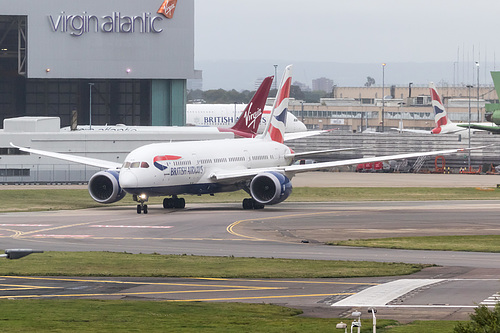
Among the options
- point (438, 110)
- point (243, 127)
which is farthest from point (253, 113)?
point (438, 110)

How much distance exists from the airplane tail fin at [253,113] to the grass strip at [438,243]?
101 feet

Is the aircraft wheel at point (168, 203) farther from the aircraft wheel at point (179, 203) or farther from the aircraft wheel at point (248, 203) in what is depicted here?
the aircraft wheel at point (248, 203)

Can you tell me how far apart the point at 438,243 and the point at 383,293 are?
16978 millimetres

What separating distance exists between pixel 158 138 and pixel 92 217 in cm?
3221

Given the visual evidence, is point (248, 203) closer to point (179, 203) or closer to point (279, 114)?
point (179, 203)

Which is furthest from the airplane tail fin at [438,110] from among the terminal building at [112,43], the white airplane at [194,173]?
the white airplane at [194,173]

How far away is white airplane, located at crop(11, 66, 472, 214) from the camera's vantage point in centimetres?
6222

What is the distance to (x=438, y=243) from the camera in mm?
49000

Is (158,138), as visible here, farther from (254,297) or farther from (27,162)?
(254,297)

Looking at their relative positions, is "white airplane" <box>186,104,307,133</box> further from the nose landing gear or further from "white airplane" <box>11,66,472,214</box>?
the nose landing gear

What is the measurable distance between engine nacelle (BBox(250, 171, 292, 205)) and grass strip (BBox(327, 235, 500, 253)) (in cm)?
1556

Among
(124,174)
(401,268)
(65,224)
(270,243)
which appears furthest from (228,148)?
(401,268)

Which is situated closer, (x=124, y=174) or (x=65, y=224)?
(x=65, y=224)

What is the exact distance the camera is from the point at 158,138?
94.1 meters
